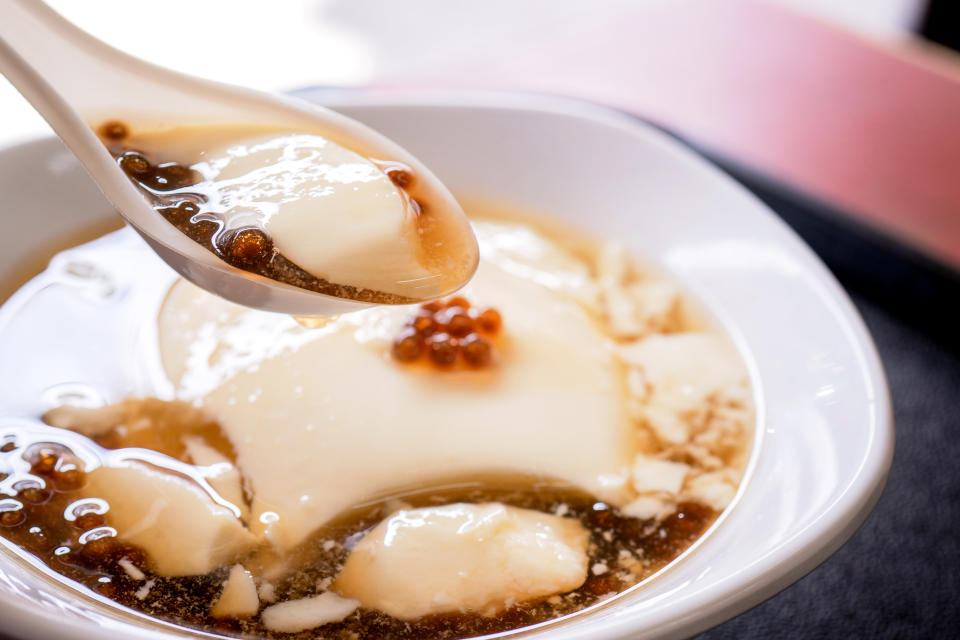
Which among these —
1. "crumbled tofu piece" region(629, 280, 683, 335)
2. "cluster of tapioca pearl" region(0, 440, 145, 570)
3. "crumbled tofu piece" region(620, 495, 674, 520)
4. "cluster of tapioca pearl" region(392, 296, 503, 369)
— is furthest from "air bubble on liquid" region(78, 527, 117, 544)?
"crumbled tofu piece" region(629, 280, 683, 335)

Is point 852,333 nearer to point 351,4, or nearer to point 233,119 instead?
point 233,119

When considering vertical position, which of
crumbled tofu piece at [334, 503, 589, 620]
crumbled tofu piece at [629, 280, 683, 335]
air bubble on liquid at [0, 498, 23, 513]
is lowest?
air bubble on liquid at [0, 498, 23, 513]

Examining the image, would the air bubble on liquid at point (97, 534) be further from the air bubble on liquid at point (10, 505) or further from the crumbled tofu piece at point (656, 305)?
the crumbled tofu piece at point (656, 305)

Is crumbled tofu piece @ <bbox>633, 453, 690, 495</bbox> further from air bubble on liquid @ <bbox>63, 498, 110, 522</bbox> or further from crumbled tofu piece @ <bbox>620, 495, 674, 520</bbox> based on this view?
air bubble on liquid @ <bbox>63, 498, 110, 522</bbox>

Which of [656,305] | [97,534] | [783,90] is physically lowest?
[97,534]

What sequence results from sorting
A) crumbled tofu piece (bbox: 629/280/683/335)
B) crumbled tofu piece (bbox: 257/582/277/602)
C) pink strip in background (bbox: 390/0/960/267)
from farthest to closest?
pink strip in background (bbox: 390/0/960/267), crumbled tofu piece (bbox: 629/280/683/335), crumbled tofu piece (bbox: 257/582/277/602)

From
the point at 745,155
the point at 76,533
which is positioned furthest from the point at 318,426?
the point at 745,155

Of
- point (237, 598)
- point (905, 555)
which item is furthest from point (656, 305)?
point (237, 598)

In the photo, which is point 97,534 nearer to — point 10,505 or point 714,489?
point 10,505
